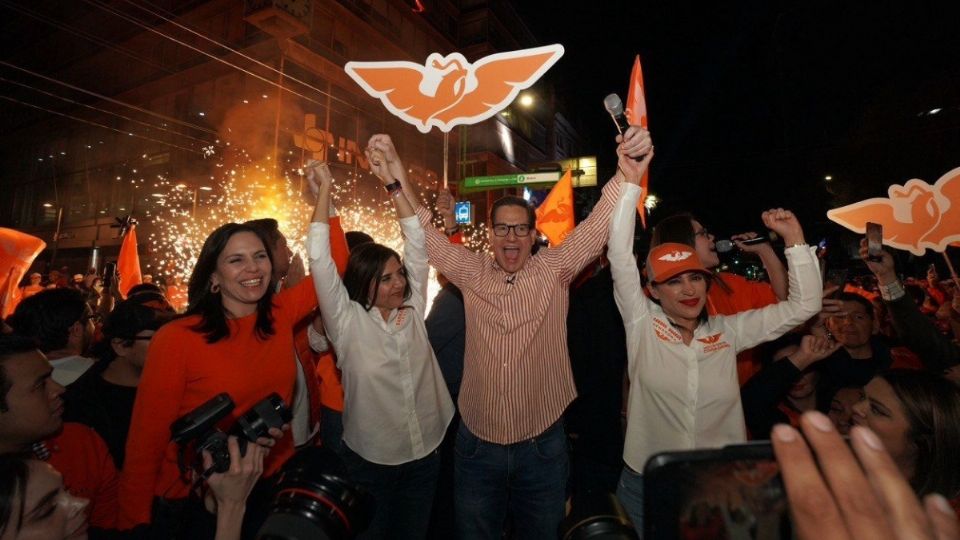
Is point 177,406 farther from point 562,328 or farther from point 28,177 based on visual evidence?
point 28,177

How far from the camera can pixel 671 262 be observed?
2.56 metres

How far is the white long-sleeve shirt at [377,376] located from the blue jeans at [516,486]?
33cm

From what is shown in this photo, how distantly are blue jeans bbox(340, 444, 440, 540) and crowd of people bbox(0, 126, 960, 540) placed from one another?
13 mm

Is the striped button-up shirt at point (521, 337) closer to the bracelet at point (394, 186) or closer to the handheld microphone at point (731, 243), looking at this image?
the bracelet at point (394, 186)

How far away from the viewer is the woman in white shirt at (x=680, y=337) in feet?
7.80

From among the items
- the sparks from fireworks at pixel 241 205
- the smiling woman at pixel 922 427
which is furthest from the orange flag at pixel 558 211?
the sparks from fireworks at pixel 241 205

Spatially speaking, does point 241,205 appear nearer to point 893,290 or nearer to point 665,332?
point 665,332

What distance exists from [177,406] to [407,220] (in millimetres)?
1644

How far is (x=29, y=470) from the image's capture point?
1.46m

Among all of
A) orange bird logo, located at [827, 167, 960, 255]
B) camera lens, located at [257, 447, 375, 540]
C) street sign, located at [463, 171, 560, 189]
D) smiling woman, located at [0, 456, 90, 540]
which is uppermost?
street sign, located at [463, 171, 560, 189]

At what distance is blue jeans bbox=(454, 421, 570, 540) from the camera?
8.59 feet

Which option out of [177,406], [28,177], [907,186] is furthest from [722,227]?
[28,177]

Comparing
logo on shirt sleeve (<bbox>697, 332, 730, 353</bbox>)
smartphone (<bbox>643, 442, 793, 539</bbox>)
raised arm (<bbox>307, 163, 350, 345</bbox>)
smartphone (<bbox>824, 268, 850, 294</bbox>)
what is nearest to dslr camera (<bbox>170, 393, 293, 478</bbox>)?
raised arm (<bbox>307, 163, 350, 345</bbox>)

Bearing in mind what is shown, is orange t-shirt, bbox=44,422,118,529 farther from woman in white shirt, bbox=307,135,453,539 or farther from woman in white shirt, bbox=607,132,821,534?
woman in white shirt, bbox=607,132,821,534
